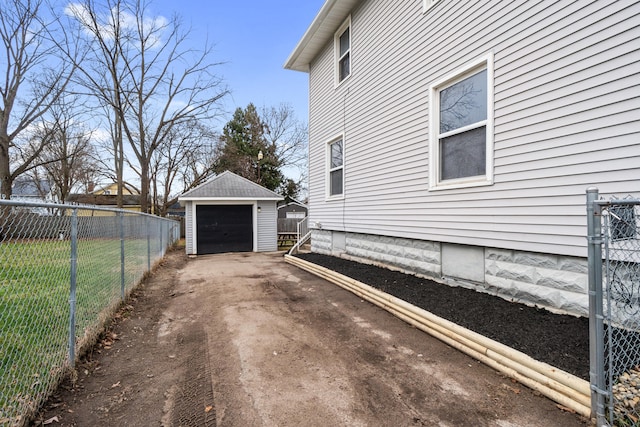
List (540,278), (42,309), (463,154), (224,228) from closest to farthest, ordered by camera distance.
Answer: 1. (42,309)
2. (540,278)
3. (463,154)
4. (224,228)

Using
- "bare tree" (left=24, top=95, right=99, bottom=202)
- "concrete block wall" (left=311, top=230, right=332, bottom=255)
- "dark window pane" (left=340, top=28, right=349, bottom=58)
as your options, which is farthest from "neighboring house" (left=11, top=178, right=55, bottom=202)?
"dark window pane" (left=340, top=28, right=349, bottom=58)

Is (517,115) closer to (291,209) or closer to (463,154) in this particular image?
(463,154)

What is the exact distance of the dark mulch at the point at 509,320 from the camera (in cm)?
277

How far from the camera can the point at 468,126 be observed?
473 centimetres

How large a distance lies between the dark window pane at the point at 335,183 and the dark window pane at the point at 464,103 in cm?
385

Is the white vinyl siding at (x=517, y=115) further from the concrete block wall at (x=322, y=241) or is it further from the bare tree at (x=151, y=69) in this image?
the bare tree at (x=151, y=69)

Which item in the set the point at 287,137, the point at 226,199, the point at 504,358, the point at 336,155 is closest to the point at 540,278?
the point at 504,358

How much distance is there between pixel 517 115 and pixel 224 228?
1275 centimetres

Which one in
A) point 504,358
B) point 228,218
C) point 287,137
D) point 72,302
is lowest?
point 504,358

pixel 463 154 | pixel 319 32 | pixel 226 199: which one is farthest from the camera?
pixel 226 199

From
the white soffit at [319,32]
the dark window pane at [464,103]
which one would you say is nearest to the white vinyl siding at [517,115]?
the dark window pane at [464,103]

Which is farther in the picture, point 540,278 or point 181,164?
point 181,164

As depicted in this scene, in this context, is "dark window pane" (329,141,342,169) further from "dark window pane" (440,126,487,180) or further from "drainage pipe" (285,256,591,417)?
"drainage pipe" (285,256,591,417)

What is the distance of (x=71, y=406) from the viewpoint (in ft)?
8.00
